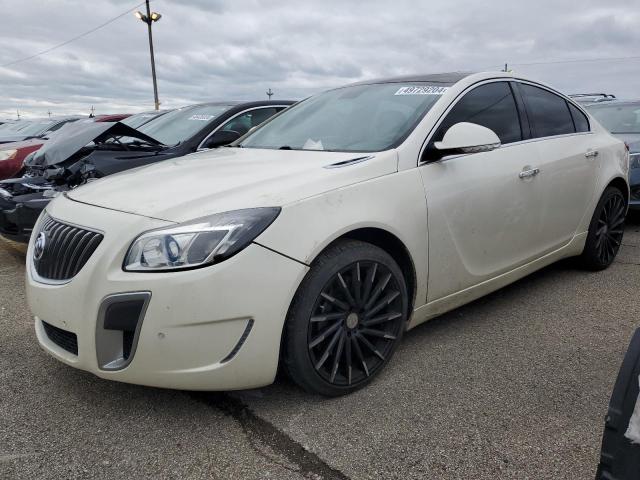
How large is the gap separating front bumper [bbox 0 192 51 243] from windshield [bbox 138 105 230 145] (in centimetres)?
147

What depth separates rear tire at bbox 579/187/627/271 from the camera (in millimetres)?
4090

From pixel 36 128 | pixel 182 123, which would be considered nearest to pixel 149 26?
pixel 36 128

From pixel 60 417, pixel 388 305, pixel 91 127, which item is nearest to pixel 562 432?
pixel 388 305

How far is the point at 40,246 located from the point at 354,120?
5.76ft

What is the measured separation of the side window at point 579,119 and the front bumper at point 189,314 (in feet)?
9.40

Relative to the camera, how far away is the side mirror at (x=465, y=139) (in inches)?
105

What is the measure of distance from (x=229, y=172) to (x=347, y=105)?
40.9 inches

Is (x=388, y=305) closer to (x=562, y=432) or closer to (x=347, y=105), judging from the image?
(x=562, y=432)

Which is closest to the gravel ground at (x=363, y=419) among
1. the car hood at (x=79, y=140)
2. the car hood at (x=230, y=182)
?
the car hood at (x=230, y=182)

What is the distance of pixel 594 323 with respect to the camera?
3.31 metres

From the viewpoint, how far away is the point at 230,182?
2400mm

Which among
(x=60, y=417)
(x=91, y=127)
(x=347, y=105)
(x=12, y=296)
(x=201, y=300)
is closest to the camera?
(x=201, y=300)

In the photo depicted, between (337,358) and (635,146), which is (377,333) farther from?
(635,146)

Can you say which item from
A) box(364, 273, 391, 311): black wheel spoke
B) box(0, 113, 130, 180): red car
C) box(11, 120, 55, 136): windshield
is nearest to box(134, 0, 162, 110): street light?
box(11, 120, 55, 136): windshield
